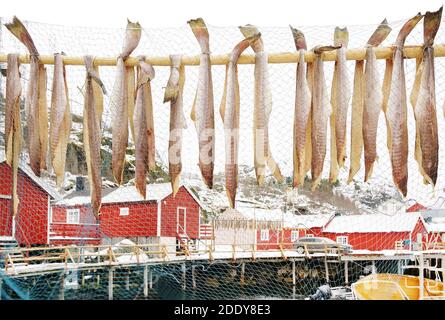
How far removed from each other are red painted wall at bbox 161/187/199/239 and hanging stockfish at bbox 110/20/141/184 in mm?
419

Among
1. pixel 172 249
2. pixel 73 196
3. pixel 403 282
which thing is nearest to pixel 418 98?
pixel 403 282

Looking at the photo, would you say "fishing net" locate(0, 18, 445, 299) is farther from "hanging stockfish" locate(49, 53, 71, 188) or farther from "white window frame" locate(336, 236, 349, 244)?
"hanging stockfish" locate(49, 53, 71, 188)

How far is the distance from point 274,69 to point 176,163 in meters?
0.63

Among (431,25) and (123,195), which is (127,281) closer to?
(123,195)

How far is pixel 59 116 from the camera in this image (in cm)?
205

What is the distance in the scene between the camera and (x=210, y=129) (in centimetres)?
197

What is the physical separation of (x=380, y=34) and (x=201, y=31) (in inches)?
24.0

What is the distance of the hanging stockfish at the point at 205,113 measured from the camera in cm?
195

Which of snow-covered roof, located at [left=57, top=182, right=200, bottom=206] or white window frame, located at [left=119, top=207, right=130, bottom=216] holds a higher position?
snow-covered roof, located at [left=57, top=182, right=200, bottom=206]

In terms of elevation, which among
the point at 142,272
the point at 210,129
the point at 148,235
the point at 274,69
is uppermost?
the point at 274,69

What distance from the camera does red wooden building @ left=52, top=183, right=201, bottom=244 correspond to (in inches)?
97.0

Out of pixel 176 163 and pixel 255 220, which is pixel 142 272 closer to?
pixel 255 220

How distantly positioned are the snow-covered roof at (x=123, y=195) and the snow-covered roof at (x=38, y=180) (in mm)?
46

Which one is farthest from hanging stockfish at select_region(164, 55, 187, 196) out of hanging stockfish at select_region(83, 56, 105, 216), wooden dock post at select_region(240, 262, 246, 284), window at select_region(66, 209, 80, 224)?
wooden dock post at select_region(240, 262, 246, 284)
